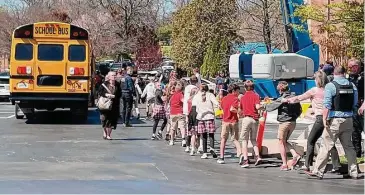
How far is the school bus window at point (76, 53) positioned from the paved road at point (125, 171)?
4.22 m

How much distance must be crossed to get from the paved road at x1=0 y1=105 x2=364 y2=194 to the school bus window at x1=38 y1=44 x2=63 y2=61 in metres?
4.13

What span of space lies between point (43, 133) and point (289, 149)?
8478mm

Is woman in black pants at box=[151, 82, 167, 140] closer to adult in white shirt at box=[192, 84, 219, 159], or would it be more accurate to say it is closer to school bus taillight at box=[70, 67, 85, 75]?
adult in white shirt at box=[192, 84, 219, 159]

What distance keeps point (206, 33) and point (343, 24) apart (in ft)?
96.1

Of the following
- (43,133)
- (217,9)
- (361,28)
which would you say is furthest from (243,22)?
(361,28)

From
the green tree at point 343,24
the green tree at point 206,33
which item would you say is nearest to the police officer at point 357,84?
the green tree at point 343,24

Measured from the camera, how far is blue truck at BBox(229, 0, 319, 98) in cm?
2478

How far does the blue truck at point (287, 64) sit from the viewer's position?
24781mm

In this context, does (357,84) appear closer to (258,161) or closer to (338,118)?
(338,118)

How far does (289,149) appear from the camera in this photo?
1303 centimetres

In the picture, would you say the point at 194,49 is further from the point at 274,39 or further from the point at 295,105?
the point at 295,105

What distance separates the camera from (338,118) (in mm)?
11609

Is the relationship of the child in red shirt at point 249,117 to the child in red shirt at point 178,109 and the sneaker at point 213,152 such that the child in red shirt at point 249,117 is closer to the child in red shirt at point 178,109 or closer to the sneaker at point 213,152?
the sneaker at point 213,152

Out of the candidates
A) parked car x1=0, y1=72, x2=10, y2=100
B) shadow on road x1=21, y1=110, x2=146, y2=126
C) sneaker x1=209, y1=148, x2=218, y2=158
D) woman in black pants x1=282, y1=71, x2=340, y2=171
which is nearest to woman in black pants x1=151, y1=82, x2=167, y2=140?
sneaker x1=209, y1=148, x2=218, y2=158
